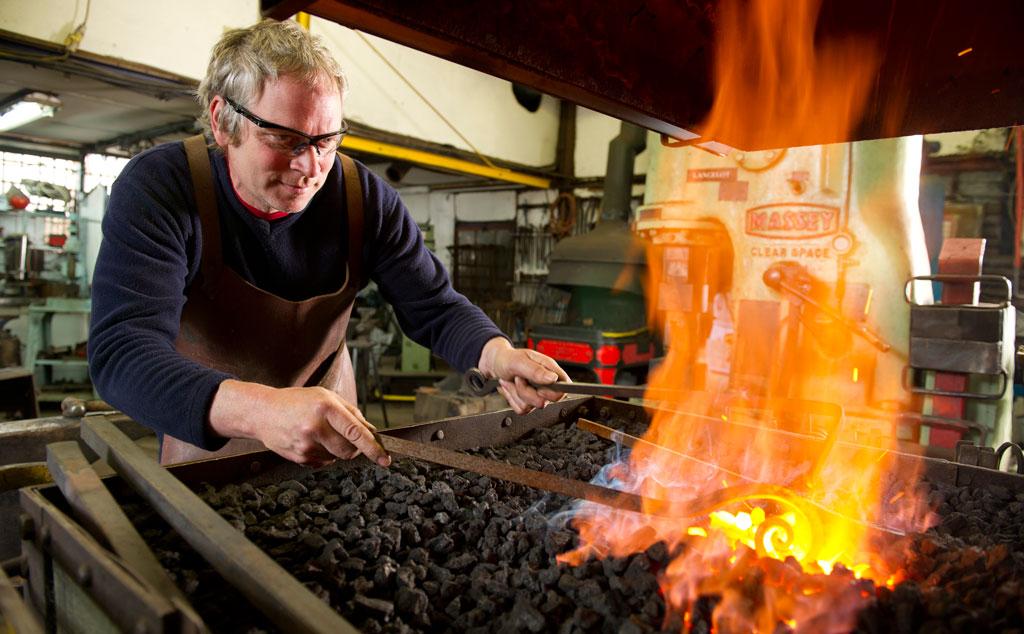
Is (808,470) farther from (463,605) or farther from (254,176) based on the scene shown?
(254,176)

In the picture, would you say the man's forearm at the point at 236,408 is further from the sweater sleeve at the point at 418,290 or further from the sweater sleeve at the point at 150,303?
the sweater sleeve at the point at 418,290

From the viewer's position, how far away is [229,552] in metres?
1.04

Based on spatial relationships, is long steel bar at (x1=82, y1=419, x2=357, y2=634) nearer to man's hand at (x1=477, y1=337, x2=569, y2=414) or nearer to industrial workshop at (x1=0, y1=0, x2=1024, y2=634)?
industrial workshop at (x1=0, y1=0, x2=1024, y2=634)

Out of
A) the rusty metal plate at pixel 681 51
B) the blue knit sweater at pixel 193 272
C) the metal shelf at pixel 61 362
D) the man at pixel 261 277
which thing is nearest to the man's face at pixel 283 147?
the man at pixel 261 277

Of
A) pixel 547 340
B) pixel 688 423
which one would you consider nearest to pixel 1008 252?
pixel 547 340

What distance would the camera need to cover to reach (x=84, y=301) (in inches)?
302


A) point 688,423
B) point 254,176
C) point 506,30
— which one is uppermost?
point 506,30

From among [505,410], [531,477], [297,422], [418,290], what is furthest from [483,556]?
[418,290]

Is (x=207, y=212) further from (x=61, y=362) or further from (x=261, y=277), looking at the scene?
(x=61, y=362)

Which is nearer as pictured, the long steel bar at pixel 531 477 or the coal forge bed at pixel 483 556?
the coal forge bed at pixel 483 556

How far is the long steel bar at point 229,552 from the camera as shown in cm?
89

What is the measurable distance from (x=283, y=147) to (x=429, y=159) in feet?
16.1

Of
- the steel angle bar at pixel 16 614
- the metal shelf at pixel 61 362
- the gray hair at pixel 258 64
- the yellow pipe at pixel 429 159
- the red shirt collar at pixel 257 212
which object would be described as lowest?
the metal shelf at pixel 61 362

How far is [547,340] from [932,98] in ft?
12.5
